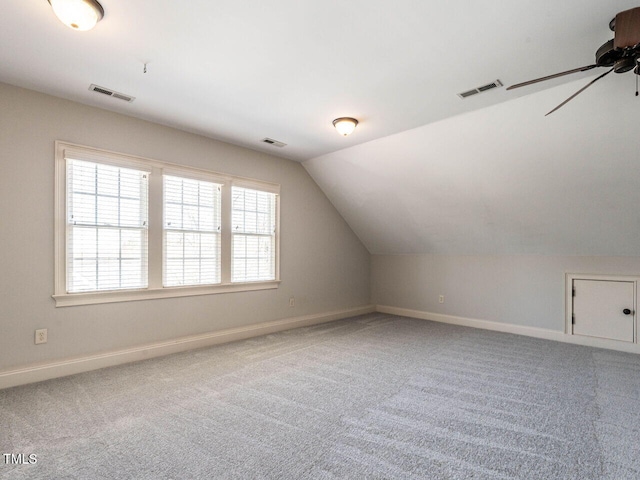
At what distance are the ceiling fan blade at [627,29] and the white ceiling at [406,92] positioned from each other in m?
0.06

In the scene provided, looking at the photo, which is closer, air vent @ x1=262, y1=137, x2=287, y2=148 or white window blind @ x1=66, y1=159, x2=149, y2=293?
white window blind @ x1=66, y1=159, x2=149, y2=293

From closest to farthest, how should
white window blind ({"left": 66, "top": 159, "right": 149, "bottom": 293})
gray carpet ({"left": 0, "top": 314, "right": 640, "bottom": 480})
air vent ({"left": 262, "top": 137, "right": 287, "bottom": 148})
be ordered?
gray carpet ({"left": 0, "top": 314, "right": 640, "bottom": 480}), white window blind ({"left": 66, "top": 159, "right": 149, "bottom": 293}), air vent ({"left": 262, "top": 137, "right": 287, "bottom": 148})

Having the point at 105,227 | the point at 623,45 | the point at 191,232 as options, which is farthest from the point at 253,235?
the point at 623,45

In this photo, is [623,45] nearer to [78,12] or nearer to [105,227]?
[78,12]

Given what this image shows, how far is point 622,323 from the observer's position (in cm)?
421

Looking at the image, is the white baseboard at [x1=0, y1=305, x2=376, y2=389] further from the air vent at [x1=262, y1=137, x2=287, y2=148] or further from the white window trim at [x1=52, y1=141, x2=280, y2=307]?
the air vent at [x1=262, y1=137, x2=287, y2=148]

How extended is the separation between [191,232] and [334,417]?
8.80ft

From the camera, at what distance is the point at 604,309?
432 cm

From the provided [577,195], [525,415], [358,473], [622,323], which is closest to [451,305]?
[622,323]

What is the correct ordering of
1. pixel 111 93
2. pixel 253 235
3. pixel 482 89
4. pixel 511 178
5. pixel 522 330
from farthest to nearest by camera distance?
1. pixel 522 330
2. pixel 253 235
3. pixel 511 178
4. pixel 111 93
5. pixel 482 89

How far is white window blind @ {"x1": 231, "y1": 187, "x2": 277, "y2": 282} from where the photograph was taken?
4580mm

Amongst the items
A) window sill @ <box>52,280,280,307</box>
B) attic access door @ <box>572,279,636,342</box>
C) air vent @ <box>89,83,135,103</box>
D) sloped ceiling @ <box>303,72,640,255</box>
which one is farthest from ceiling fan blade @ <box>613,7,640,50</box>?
window sill @ <box>52,280,280,307</box>

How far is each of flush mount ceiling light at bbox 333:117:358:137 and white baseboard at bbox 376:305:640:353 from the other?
3.61 m

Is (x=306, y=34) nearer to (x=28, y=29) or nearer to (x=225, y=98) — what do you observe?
(x=225, y=98)
